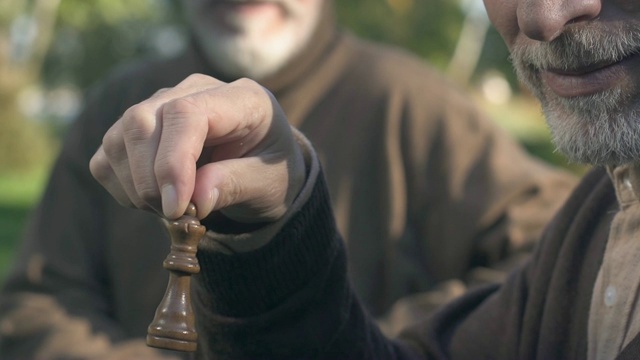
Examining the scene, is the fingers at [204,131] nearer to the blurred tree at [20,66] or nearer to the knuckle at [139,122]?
the knuckle at [139,122]

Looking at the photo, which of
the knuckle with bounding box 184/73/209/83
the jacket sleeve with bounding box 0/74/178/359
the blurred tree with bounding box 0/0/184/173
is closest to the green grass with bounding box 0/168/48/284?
the blurred tree with bounding box 0/0/184/173

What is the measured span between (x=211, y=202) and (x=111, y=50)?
65.9 feet

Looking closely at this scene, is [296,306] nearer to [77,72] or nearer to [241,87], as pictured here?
[241,87]

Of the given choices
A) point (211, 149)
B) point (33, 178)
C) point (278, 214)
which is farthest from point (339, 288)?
point (33, 178)

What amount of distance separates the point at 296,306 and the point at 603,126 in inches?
23.0

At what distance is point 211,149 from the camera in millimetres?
1770

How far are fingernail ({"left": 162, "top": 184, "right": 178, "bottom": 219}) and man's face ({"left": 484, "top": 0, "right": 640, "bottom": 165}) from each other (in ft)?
2.01

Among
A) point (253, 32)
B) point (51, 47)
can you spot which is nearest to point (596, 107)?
point (253, 32)

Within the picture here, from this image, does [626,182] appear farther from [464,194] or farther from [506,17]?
[464,194]

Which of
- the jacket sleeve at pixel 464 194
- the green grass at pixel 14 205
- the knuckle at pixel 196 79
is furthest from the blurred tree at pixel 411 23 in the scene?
the knuckle at pixel 196 79

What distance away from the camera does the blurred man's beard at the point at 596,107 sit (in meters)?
1.79

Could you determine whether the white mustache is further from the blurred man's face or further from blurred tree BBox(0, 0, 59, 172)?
blurred tree BBox(0, 0, 59, 172)

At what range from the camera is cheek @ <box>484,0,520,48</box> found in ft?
6.51

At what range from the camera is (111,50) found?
21.3m
